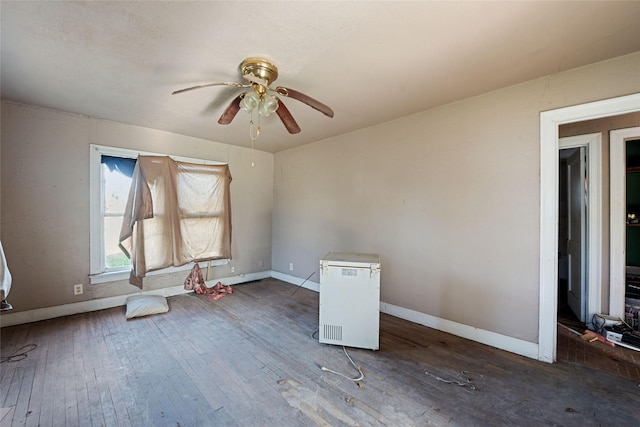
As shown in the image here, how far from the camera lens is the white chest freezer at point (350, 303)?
2.29 meters

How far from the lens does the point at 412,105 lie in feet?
9.01

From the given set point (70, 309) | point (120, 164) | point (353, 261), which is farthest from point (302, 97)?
point (70, 309)

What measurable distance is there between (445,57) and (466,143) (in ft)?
3.29

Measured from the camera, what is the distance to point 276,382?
1.88 m

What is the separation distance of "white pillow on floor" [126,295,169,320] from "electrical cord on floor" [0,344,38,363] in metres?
0.76

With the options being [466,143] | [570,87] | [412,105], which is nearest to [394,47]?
[412,105]

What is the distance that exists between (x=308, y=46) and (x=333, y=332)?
2331 millimetres

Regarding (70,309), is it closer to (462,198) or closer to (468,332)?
(468,332)

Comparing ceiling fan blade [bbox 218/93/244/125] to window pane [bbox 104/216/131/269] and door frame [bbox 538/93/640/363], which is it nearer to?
window pane [bbox 104/216/131/269]

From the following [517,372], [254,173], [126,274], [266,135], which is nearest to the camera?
[517,372]

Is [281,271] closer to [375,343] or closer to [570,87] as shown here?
[375,343]

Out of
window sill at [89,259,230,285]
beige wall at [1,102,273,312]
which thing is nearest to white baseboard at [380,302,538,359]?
window sill at [89,259,230,285]

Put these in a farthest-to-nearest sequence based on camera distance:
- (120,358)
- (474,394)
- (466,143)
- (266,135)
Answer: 1. (266,135)
2. (466,143)
3. (120,358)
4. (474,394)

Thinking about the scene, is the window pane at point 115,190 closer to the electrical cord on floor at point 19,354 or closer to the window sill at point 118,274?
the window sill at point 118,274
